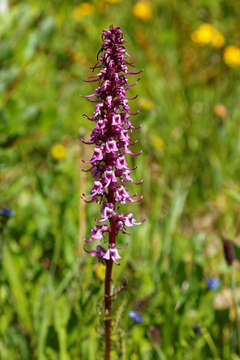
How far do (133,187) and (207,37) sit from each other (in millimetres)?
3049

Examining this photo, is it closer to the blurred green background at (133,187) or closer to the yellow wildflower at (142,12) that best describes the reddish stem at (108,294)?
the blurred green background at (133,187)

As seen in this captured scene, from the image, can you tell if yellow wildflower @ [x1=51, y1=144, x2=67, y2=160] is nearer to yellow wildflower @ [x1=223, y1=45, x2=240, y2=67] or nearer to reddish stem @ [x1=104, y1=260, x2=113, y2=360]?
reddish stem @ [x1=104, y1=260, x2=113, y2=360]

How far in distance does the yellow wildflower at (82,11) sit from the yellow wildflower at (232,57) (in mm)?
1793

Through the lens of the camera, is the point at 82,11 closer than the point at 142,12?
No

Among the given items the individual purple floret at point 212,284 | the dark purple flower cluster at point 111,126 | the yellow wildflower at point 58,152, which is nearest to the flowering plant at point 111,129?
the dark purple flower cluster at point 111,126

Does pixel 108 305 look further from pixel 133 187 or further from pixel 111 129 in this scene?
pixel 133 187

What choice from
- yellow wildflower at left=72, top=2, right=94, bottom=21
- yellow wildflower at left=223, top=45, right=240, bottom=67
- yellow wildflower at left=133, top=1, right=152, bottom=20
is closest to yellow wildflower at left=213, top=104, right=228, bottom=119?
yellow wildflower at left=223, top=45, right=240, bottom=67

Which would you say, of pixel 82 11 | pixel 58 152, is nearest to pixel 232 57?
pixel 82 11

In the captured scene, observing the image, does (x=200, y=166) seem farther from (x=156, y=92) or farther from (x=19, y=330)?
(x=19, y=330)

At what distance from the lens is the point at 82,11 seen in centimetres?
497

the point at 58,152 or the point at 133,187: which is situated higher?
the point at 58,152

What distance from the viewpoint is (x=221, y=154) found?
3.26 m

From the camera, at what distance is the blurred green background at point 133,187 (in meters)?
1.81

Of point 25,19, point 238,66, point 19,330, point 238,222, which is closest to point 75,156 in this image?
point 25,19
